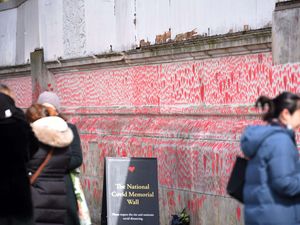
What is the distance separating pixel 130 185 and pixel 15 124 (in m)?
3.54

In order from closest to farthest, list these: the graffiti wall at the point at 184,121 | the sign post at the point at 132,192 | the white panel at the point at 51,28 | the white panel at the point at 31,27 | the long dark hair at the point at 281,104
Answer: the long dark hair at the point at 281,104 → the graffiti wall at the point at 184,121 → the sign post at the point at 132,192 → the white panel at the point at 51,28 → the white panel at the point at 31,27

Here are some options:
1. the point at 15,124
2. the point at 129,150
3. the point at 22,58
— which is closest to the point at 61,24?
the point at 22,58

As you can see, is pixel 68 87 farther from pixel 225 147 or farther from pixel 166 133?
pixel 225 147

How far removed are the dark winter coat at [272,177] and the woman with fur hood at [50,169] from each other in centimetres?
207

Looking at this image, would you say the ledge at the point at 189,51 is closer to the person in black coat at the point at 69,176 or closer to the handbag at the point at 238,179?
the person in black coat at the point at 69,176

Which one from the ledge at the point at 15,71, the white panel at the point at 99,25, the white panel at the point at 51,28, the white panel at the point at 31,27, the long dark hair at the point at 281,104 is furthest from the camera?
the ledge at the point at 15,71

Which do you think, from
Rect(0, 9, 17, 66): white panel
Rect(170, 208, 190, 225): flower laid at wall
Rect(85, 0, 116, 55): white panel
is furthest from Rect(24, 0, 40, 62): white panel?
Rect(170, 208, 190, 225): flower laid at wall

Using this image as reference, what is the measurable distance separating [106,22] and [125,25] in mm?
812

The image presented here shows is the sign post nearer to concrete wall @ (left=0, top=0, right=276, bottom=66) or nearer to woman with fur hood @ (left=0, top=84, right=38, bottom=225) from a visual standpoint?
concrete wall @ (left=0, top=0, right=276, bottom=66)

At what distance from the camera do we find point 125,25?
44.4 ft

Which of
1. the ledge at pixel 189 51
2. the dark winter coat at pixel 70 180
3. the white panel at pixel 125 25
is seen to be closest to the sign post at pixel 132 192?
the ledge at pixel 189 51

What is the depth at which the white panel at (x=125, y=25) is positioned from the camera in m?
13.3

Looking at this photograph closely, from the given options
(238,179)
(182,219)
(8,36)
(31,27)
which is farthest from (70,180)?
(8,36)

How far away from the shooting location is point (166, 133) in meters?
12.2
